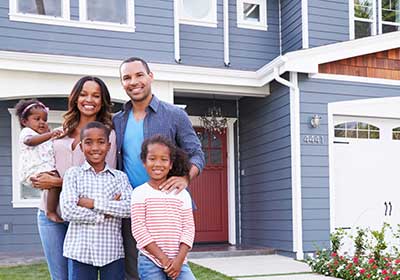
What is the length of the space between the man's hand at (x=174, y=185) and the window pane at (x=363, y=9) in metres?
7.02

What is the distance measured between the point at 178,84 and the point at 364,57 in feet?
9.46

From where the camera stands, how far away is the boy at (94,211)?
2373 mm

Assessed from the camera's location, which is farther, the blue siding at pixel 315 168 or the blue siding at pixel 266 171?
the blue siding at pixel 266 171

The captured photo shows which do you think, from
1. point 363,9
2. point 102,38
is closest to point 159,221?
point 102,38

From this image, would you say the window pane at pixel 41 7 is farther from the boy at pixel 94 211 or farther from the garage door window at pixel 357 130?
the boy at pixel 94 211

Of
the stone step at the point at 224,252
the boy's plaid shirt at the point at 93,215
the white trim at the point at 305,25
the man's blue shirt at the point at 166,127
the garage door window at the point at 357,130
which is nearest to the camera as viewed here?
the boy's plaid shirt at the point at 93,215

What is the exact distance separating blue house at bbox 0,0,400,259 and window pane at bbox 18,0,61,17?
14 mm

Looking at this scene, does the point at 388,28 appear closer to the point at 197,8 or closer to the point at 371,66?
the point at 371,66

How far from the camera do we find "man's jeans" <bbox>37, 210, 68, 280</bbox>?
2.52 m

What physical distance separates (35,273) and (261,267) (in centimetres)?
281

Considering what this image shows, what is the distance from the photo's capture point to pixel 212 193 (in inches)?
348

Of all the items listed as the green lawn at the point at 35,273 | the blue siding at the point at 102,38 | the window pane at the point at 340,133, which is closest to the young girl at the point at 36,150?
the green lawn at the point at 35,273

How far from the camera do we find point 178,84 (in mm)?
7359

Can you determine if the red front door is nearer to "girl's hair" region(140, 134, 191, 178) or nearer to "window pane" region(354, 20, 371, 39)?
"window pane" region(354, 20, 371, 39)
